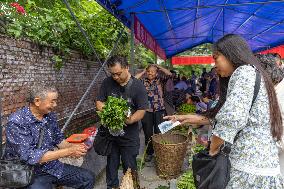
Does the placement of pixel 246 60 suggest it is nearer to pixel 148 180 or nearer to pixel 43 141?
pixel 43 141

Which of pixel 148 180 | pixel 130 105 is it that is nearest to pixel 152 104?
pixel 148 180

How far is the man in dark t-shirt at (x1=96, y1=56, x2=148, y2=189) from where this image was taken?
4.04m

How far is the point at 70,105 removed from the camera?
656 centimetres

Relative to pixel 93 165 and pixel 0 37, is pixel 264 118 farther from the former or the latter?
pixel 93 165

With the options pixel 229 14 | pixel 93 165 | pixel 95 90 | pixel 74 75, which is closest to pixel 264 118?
pixel 93 165

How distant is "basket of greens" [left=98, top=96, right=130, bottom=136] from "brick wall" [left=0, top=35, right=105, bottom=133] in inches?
54.6

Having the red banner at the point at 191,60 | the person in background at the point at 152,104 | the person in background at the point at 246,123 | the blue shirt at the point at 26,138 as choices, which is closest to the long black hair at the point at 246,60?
the person in background at the point at 246,123

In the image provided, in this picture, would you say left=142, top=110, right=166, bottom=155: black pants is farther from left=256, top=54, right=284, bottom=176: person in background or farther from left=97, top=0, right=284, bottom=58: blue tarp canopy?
left=256, top=54, right=284, bottom=176: person in background

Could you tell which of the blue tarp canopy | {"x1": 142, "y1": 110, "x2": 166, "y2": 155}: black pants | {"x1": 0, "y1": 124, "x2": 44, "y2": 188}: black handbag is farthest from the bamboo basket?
{"x1": 0, "y1": 124, "x2": 44, "y2": 188}: black handbag

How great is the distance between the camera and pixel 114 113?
12.3 feet

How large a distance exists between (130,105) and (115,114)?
1.37 feet

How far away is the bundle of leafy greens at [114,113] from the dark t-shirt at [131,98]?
0.69ft

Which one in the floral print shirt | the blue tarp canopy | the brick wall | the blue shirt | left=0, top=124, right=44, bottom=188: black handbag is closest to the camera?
the floral print shirt

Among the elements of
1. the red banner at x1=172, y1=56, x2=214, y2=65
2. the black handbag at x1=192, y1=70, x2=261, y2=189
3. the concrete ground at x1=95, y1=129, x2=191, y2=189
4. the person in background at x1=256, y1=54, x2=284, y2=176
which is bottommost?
the concrete ground at x1=95, y1=129, x2=191, y2=189
